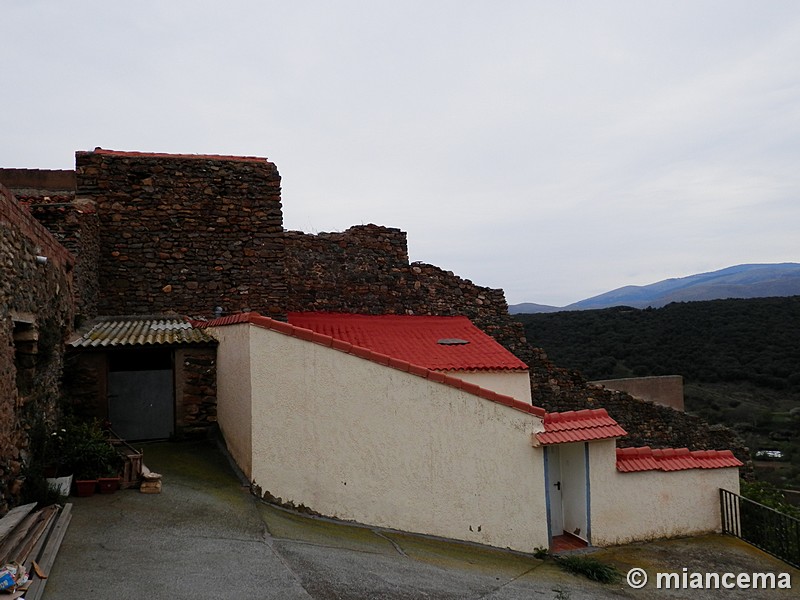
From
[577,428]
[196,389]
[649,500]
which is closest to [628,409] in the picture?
[649,500]

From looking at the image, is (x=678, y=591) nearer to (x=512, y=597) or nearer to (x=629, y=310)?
(x=512, y=597)

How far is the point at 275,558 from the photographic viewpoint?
5180mm

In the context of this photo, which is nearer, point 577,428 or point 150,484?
point 150,484

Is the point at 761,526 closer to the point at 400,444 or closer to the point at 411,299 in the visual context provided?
the point at 400,444

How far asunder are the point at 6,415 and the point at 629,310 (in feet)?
114

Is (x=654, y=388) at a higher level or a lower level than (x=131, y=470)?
lower

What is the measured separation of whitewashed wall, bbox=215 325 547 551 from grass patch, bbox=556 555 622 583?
0.58 m

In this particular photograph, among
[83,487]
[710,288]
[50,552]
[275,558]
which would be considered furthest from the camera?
[710,288]

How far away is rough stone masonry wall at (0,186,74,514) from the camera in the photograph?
18.2ft

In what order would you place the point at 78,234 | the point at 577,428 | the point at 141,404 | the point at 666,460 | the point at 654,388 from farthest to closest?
1. the point at 654,388
2. the point at 78,234
3. the point at 141,404
4. the point at 666,460
5. the point at 577,428

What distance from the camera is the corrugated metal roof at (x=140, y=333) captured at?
882 centimetres

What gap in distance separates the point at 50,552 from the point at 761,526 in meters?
8.42

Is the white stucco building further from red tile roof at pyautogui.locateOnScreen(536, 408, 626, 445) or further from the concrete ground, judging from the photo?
the concrete ground

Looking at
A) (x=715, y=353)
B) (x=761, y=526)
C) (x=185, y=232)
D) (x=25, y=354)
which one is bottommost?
(x=761, y=526)
